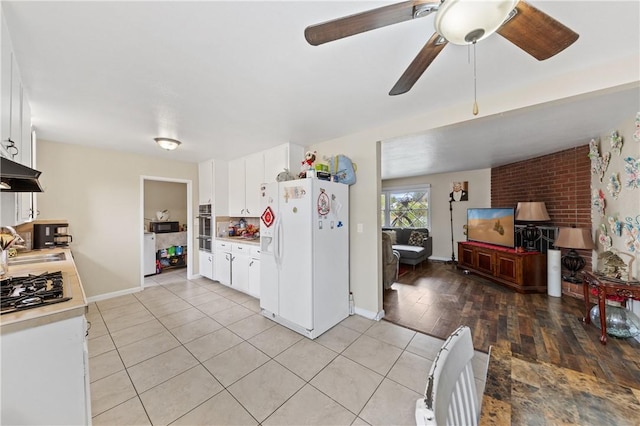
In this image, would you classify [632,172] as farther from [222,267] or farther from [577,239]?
[222,267]

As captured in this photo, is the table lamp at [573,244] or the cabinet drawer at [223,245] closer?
the table lamp at [573,244]

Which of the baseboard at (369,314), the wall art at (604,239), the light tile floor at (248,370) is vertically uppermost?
the wall art at (604,239)

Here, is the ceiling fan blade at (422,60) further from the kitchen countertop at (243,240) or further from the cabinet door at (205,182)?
the cabinet door at (205,182)

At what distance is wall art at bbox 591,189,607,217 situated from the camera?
2979mm

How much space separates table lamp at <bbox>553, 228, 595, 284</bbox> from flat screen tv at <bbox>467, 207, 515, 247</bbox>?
73cm

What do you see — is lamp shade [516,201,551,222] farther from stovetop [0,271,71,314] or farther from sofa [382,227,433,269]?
stovetop [0,271,71,314]

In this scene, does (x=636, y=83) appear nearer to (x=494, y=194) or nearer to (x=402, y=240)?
(x=494, y=194)

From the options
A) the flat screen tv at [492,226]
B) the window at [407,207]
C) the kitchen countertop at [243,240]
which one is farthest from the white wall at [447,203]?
the kitchen countertop at [243,240]

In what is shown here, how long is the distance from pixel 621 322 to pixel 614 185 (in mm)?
1536

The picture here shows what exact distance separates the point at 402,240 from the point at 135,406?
19.2 feet

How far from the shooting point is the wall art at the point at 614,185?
2.68 meters

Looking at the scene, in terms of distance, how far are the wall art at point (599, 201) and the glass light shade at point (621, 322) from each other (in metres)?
1.28

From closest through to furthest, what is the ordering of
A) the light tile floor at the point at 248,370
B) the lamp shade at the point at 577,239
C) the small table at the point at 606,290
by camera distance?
the light tile floor at the point at 248,370 < the small table at the point at 606,290 < the lamp shade at the point at 577,239

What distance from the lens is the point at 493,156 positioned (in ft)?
13.7
